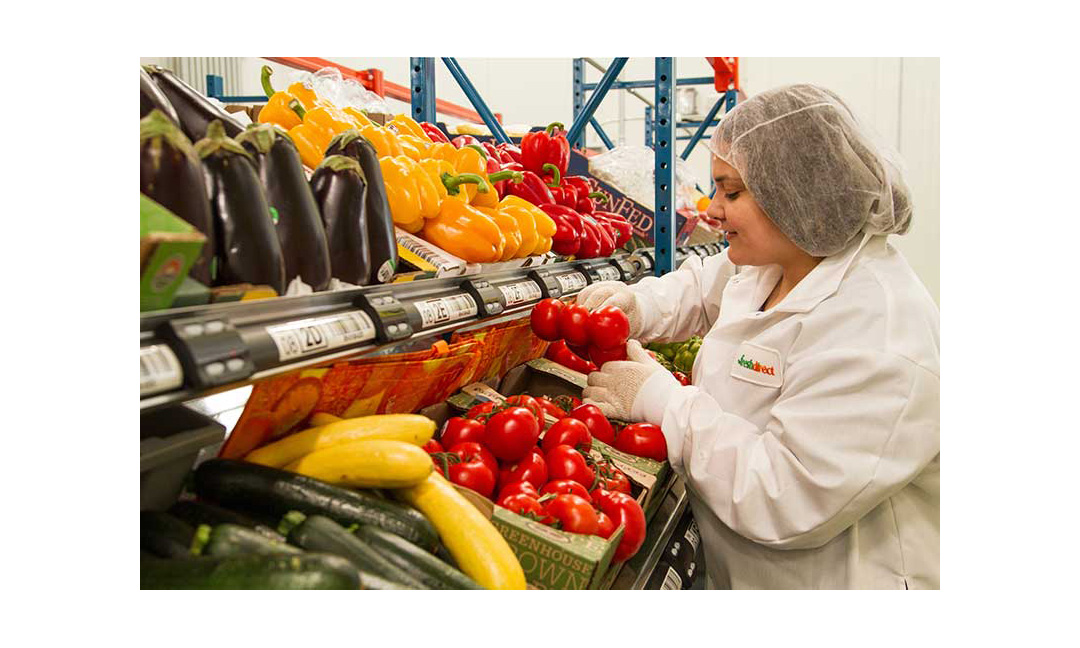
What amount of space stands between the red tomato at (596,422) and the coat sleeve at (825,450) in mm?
307

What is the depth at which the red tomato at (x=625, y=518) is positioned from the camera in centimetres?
165

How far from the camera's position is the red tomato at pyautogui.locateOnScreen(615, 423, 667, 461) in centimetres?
209

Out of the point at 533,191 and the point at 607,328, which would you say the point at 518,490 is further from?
A: the point at 533,191

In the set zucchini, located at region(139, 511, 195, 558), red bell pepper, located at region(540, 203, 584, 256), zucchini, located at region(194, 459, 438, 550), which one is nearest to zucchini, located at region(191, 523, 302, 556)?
zucchini, located at region(139, 511, 195, 558)

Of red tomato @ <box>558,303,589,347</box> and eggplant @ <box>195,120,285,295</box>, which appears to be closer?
eggplant @ <box>195,120,285,295</box>

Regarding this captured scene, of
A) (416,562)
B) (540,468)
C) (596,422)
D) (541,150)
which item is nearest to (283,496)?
(416,562)

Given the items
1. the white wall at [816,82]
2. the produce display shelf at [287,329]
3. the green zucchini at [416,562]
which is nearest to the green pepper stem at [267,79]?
the produce display shelf at [287,329]

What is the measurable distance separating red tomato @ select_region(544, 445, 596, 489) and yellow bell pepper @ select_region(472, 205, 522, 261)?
2.26 ft

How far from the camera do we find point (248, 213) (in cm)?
125

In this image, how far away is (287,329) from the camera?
47.4 inches

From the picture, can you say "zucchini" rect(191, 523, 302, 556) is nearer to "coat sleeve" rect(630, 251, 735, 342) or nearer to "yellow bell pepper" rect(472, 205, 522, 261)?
"yellow bell pepper" rect(472, 205, 522, 261)

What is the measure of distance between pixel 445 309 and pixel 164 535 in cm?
82
